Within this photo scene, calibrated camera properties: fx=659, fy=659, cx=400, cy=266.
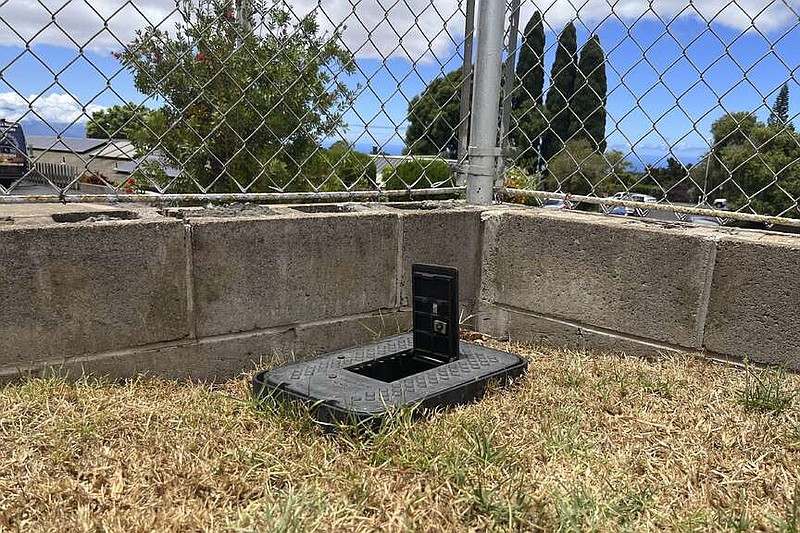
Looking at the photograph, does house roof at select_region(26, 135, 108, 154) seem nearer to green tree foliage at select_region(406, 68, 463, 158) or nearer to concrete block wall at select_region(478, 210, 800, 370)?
green tree foliage at select_region(406, 68, 463, 158)

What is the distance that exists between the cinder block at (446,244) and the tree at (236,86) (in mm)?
593

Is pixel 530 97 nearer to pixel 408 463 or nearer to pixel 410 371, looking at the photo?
pixel 410 371

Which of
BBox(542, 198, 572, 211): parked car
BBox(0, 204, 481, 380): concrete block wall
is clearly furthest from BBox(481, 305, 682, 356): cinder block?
BBox(542, 198, 572, 211): parked car

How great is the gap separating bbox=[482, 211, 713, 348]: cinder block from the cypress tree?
0.62 m

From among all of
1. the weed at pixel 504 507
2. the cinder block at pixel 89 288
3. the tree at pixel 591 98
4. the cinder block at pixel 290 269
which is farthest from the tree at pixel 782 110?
the cinder block at pixel 89 288

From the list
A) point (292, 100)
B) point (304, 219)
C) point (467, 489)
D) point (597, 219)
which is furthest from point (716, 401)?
point (292, 100)

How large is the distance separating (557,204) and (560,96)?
50cm

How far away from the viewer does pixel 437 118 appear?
9.89 feet

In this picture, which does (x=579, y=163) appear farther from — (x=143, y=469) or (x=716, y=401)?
(x=143, y=469)

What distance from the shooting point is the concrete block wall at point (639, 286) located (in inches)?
95.1

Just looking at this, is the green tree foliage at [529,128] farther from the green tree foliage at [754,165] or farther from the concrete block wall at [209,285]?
the green tree foliage at [754,165]

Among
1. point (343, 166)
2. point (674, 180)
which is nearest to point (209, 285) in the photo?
point (343, 166)

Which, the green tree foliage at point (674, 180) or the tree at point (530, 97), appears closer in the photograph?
the green tree foliage at point (674, 180)

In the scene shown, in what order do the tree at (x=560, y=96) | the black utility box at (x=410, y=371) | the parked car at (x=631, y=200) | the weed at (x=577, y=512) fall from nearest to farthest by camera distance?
the weed at (x=577, y=512), the black utility box at (x=410, y=371), the parked car at (x=631, y=200), the tree at (x=560, y=96)
